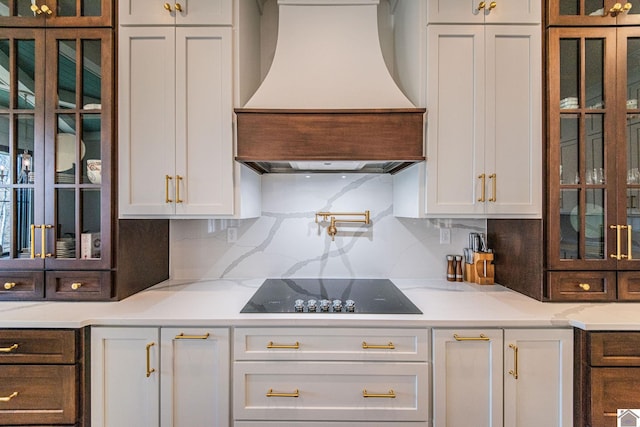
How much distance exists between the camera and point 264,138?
A: 1.54m

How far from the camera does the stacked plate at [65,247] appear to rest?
1557mm

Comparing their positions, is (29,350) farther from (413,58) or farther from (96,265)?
(413,58)

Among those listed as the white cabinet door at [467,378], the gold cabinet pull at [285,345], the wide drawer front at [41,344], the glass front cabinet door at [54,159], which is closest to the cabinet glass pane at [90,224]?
the glass front cabinet door at [54,159]

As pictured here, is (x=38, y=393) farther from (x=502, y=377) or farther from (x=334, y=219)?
(x=502, y=377)

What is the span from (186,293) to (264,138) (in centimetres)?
98

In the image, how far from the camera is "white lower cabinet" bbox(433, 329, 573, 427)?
4.36 ft

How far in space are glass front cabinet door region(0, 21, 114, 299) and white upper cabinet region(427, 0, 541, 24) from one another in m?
1.66

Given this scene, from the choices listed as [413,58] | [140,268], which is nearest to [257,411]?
[140,268]

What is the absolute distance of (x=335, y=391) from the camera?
4.38 feet

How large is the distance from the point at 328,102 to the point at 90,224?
4.48 feet

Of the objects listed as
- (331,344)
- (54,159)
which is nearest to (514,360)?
(331,344)

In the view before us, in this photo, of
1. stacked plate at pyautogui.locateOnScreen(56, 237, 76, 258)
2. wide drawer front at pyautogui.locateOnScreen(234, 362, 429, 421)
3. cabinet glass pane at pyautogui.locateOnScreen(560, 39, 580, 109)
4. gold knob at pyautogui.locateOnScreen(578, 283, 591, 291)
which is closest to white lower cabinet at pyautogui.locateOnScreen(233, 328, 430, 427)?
wide drawer front at pyautogui.locateOnScreen(234, 362, 429, 421)

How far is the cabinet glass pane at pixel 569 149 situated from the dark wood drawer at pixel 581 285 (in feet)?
1.55

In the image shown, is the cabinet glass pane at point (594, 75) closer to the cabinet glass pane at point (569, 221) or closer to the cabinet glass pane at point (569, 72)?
the cabinet glass pane at point (569, 72)
